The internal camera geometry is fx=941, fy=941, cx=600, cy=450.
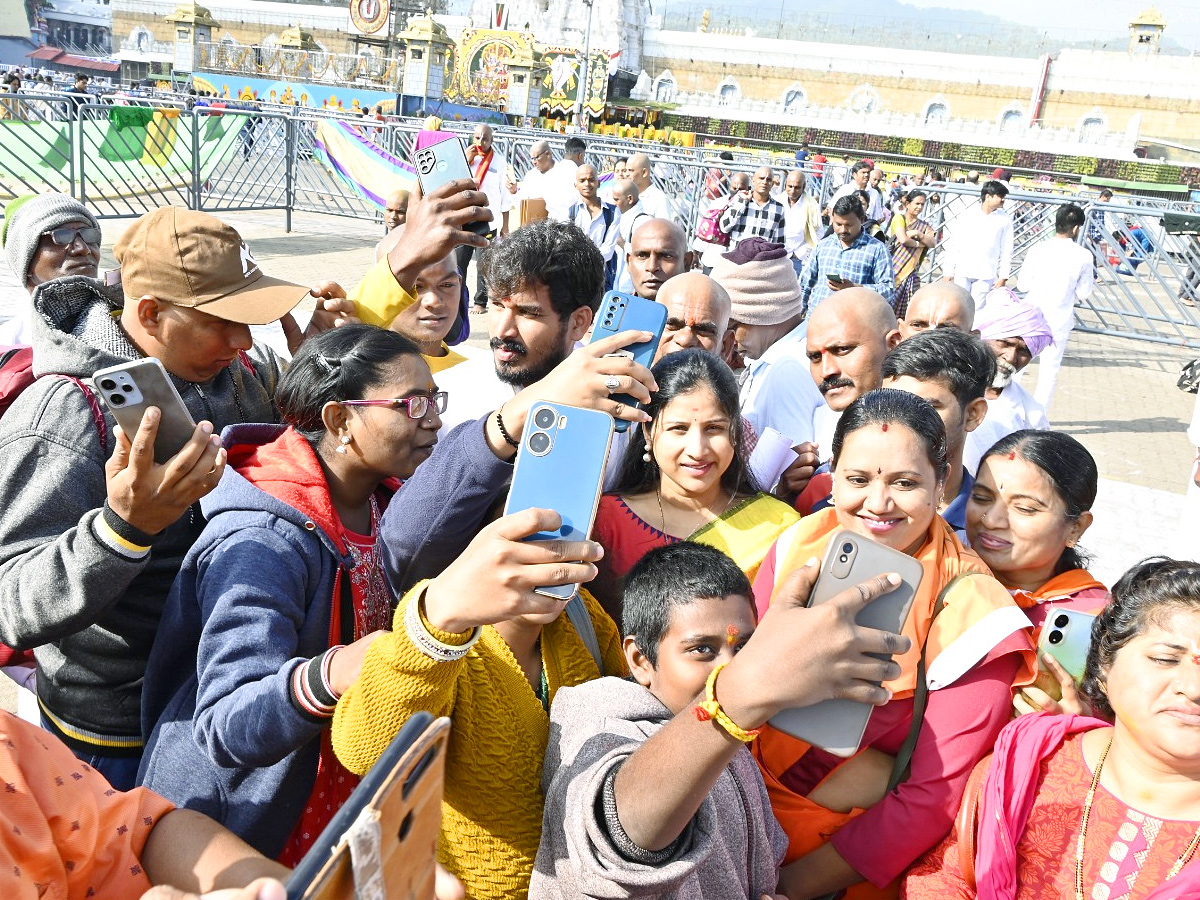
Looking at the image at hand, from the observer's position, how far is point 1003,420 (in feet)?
12.0

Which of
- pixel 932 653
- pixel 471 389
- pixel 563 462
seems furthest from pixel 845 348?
pixel 471 389

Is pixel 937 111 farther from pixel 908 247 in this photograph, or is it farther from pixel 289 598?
pixel 289 598

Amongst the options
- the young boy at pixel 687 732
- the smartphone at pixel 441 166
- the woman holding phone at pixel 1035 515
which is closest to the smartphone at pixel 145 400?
the young boy at pixel 687 732

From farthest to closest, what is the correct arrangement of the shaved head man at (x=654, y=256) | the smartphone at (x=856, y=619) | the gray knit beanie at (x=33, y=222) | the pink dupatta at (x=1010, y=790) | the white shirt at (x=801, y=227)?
the white shirt at (x=801, y=227)
the shaved head man at (x=654, y=256)
the gray knit beanie at (x=33, y=222)
the pink dupatta at (x=1010, y=790)
the smartphone at (x=856, y=619)

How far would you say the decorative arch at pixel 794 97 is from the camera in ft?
215

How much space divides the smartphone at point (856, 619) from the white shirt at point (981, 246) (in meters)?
9.51

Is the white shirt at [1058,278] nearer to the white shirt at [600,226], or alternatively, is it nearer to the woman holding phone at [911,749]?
the white shirt at [600,226]

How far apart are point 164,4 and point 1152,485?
79.8 m

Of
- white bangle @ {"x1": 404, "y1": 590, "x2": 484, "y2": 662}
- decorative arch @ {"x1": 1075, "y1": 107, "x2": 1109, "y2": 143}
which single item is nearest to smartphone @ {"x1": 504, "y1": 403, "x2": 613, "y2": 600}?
white bangle @ {"x1": 404, "y1": 590, "x2": 484, "y2": 662}

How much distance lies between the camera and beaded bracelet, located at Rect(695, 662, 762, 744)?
3.51ft

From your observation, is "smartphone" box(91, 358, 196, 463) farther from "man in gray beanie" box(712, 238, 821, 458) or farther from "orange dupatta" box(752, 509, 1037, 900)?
"man in gray beanie" box(712, 238, 821, 458)

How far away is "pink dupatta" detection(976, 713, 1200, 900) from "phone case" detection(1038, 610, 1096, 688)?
0.19 meters

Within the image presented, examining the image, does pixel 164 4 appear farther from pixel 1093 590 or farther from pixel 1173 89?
pixel 1093 590

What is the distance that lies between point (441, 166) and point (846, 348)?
1.42 m
